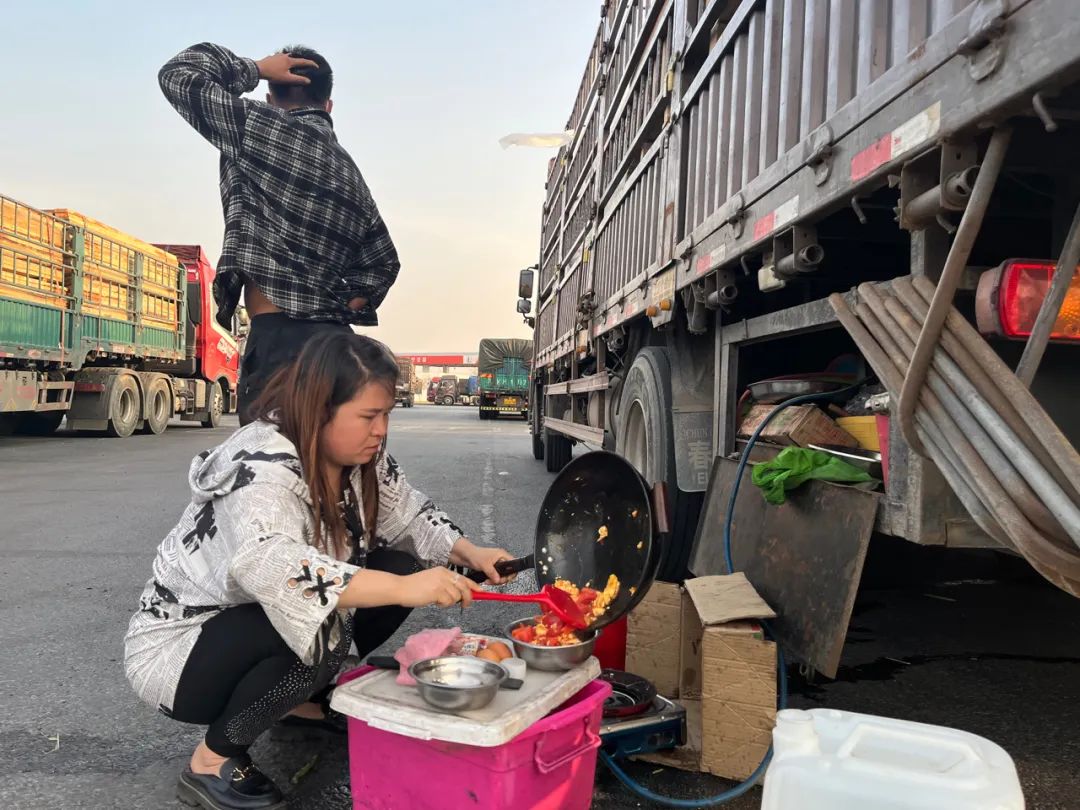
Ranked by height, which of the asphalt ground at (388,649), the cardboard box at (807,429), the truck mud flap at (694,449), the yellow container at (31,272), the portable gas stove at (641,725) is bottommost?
the asphalt ground at (388,649)

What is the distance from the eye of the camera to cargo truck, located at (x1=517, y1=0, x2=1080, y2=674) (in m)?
1.42

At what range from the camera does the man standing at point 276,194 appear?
106 inches

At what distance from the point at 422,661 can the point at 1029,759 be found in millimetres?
1746

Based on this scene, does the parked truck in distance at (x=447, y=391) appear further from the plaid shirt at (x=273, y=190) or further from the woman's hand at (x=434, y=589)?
→ the woman's hand at (x=434, y=589)

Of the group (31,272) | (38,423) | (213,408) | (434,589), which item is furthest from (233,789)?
(213,408)

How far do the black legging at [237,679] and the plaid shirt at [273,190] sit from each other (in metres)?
1.32

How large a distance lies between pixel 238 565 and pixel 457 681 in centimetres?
55

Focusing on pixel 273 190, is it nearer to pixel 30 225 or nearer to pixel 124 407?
pixel 30 225

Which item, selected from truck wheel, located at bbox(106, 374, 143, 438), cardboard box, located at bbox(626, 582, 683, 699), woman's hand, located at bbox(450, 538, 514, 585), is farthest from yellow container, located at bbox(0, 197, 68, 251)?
cardboard box, located at bbox(626, 582, 683, 699)

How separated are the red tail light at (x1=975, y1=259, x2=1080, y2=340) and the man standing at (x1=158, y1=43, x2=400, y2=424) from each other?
82.7 inches

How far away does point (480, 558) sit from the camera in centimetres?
228

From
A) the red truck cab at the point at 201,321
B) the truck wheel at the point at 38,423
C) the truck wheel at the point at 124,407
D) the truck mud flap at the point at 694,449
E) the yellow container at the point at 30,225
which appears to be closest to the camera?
the truck mud flap at the point at 694,449

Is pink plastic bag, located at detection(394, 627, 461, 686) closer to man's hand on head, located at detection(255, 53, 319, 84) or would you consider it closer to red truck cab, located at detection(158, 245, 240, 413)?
man's hand on head, located at detection(255, 53, 319, 84)

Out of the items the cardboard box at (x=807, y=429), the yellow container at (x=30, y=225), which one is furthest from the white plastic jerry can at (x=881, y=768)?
the yellow container at (x=30, y=225)
